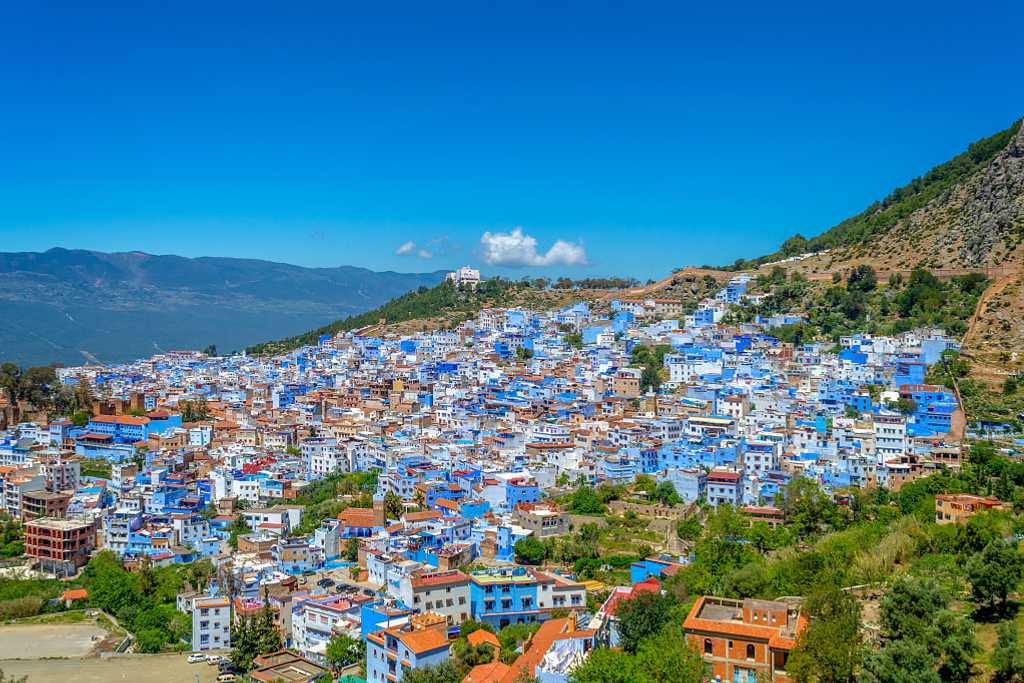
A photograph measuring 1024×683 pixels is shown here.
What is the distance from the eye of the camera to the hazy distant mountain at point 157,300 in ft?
304


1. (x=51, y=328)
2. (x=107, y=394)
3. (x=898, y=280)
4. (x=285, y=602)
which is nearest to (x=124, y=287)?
(x=51, y=328)

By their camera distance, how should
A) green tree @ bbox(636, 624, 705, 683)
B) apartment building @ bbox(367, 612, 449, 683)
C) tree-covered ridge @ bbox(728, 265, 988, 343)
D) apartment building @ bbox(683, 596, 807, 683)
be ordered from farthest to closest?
tree-covered ridge @ bbox(728, 265, 988, 343) < apartment building @ bbox(367, 612, 449, 683) < apartment building @ bbox(683, 596, 807, 683) < green tree @ bbox(636, 624, 705, 683)

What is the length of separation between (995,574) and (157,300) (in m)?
125

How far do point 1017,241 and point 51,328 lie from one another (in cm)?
9092

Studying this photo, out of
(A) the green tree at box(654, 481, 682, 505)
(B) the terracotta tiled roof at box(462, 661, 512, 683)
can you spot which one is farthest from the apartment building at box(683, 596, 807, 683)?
(A) the green tree at box(654, 481, 682, 505)

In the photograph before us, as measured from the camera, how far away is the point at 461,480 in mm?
18719

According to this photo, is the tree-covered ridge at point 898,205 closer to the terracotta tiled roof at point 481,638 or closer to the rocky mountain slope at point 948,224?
the rocky mountain slope at point 948,224

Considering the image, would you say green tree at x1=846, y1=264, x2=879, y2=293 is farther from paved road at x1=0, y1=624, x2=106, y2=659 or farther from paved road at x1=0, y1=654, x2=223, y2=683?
paved road at x1=0, y1=624, x2=106, y2=659

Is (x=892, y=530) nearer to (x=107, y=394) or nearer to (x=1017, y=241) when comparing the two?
(x=1017, y=241)

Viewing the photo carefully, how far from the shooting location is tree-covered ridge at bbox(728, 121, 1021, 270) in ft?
130

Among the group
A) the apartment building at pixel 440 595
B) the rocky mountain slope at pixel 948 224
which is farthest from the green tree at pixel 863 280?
the apartment building at pixel 440 595

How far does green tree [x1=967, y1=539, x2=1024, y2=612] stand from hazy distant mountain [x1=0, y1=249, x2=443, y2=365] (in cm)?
7474

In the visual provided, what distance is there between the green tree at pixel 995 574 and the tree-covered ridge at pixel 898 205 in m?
31.2

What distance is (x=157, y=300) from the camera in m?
124
